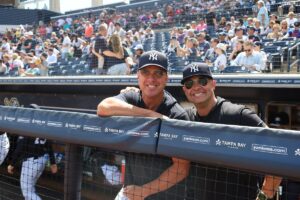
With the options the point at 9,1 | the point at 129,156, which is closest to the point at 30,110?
the point at 129,156

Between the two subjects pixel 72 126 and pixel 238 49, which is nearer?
pixel 72 126

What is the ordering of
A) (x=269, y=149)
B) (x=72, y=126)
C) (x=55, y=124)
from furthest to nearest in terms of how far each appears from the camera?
(x=55, y=124), (x=72, y=126), (x=269, y=149)

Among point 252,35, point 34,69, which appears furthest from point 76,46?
point 252,35

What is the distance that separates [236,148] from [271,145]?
163mm

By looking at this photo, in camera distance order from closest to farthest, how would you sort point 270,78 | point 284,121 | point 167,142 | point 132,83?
point 167,142 → point 270,78 → point 284,121 → point 132,83

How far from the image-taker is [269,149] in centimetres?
169

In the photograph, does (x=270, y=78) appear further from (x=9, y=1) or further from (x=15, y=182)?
(x=9, y=1)

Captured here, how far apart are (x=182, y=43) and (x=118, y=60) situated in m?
3.19

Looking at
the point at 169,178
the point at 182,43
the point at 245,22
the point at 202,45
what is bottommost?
the point at 169,178

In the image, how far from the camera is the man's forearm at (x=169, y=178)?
2.16 m

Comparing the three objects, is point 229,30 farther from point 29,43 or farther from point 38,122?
point 29,43

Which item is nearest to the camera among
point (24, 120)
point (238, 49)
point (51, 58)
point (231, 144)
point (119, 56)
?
point (231, 144)

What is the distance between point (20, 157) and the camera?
5.38 metres

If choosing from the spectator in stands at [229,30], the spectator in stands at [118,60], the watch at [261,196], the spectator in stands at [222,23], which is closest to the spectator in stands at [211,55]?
the spectator in stands at [229,30]
